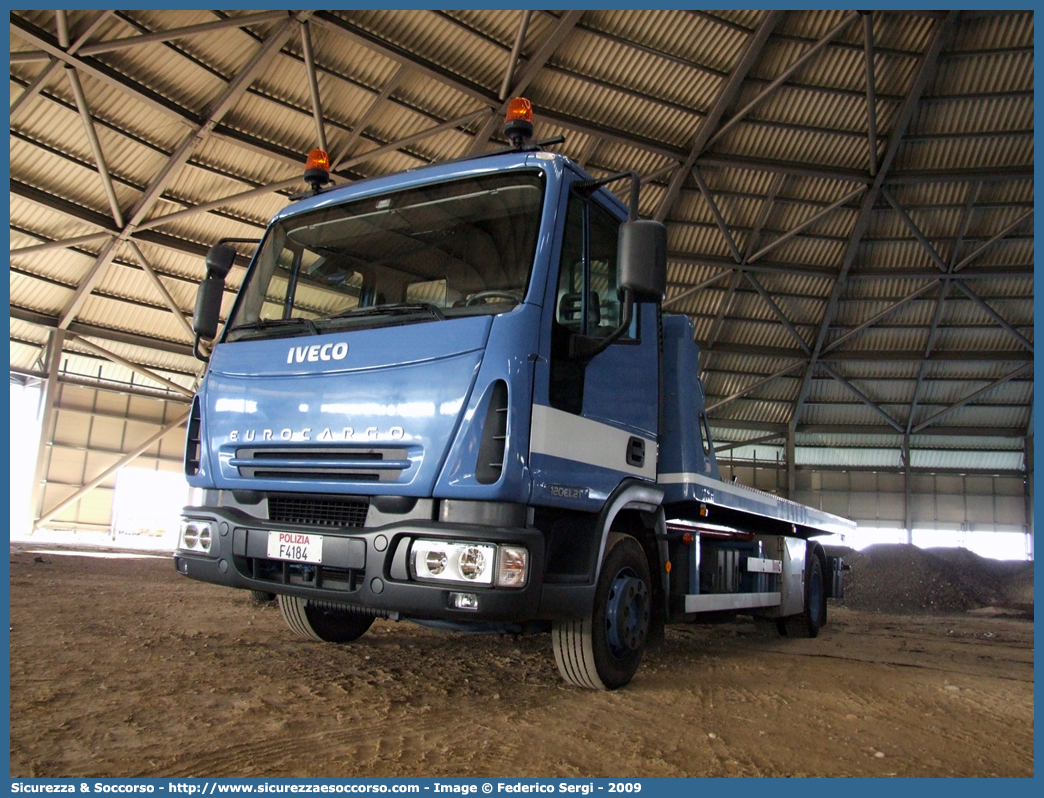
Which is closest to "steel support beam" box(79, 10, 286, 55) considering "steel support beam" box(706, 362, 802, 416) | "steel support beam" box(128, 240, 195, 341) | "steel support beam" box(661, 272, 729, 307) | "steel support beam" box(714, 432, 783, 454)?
"steel support beam" box(128, 240, 195, 341)

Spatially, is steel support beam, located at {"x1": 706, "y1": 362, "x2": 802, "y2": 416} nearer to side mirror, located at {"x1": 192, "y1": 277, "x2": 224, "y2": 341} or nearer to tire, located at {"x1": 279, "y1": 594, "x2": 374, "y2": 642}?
tire, located at {"x1": 279, "y1": 594, "x2": 374, "y2": 642}

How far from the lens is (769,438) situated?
25.6 metres

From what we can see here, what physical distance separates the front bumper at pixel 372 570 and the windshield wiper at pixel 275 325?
1.16 meters

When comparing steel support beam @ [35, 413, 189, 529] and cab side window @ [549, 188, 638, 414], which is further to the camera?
steel support beam @ [35, 413, 189, 529]

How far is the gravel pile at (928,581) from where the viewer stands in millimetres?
14711

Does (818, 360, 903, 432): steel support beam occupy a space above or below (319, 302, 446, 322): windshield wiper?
above

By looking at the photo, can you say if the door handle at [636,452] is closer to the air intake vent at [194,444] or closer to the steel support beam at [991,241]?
the air intake vent at [194,444]

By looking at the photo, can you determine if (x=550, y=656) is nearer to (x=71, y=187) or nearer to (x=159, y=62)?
(x=159, y=62)

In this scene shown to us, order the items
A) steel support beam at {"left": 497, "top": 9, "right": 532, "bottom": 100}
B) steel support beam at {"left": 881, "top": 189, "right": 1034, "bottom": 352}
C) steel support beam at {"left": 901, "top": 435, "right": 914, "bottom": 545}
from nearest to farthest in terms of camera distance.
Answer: steel support beam at {"left": 497, "top": 9, "right": 532, "bottom": 100} < steel support beam at {"left": 881, "top": 189, "right": 1034, "bottom": 352} < steel support beam at {"left": 901, "top": 435, "right": 914, "bottom": 545}

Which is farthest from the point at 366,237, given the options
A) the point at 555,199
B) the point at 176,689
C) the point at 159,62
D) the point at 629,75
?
the point at 629,75

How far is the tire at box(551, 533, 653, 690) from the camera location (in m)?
4.37

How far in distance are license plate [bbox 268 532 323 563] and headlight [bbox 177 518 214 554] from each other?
0.52m

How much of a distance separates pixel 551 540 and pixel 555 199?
1.92 meters

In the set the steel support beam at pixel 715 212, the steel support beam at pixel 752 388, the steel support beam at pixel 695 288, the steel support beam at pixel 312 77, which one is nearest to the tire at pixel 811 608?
the steel support beam at pixel 715 212
